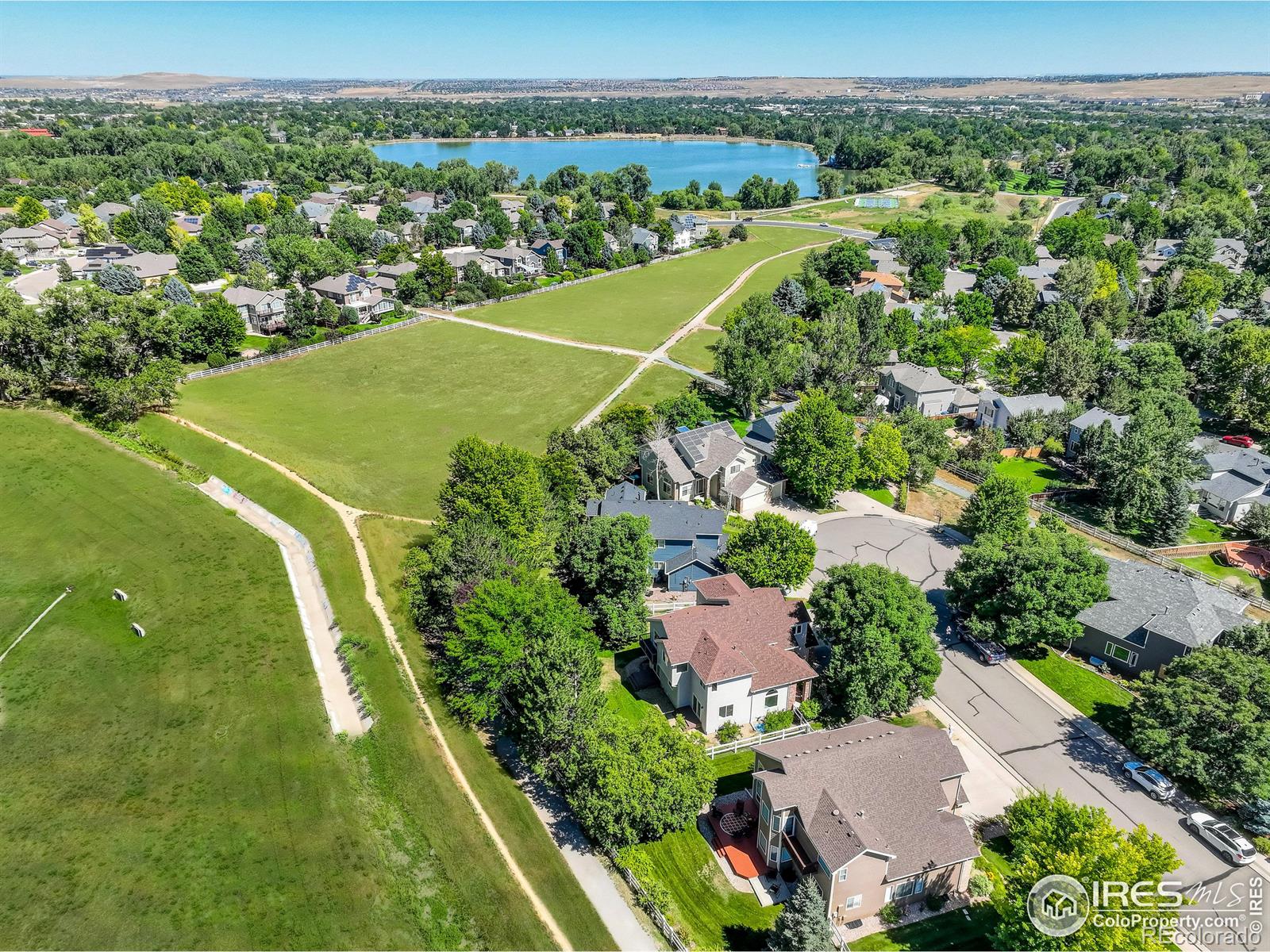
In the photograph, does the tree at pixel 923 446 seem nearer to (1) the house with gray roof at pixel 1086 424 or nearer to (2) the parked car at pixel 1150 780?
(1) the house with gray roof at pixel 1086 424

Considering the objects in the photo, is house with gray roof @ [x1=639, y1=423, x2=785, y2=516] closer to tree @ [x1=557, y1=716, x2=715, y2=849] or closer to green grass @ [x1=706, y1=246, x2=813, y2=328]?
tree @ [x1=557, y1=716, x2=715, y2=849]

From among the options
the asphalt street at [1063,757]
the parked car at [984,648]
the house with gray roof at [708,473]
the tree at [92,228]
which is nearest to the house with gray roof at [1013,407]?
the house with gray roof at [708,473]

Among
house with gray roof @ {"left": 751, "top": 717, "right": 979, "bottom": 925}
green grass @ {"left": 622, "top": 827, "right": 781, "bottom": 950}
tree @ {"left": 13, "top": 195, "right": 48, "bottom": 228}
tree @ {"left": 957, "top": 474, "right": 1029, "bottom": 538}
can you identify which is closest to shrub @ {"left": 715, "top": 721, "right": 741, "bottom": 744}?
Result: house with gray roof @ {"left": 751, "top": 717, "right": 979, "bottom": 925}

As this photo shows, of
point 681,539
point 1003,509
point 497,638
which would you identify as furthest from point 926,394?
point 497,638

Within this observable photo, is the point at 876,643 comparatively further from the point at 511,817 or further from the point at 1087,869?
the point at 511,817

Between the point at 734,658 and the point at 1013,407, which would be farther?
the point at 1013,407

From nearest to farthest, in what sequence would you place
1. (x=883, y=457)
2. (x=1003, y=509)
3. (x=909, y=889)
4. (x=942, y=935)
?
(x=942, y=935)
(x=909, y=889)
(x=1003, y=509)
(x=883, y=457)
